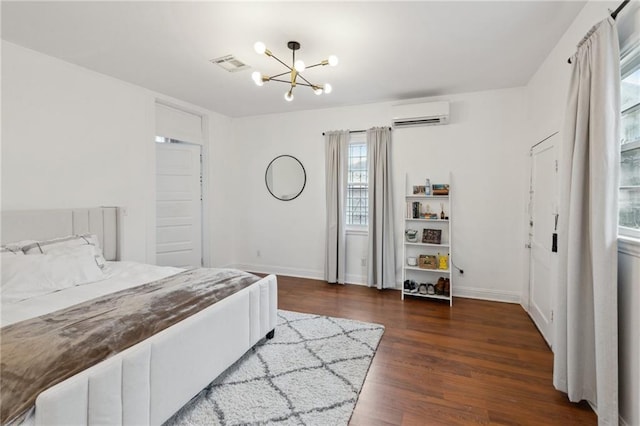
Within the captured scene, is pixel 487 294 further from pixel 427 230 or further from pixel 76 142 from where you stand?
pixel 76 142

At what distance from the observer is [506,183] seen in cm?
378

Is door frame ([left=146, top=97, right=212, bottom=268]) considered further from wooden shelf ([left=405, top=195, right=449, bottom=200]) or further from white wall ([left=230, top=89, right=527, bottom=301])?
wooden shelf ([left=405, top=195, right=449, bottom=200])

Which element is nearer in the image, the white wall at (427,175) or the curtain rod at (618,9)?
the curtain rod at (618,9)

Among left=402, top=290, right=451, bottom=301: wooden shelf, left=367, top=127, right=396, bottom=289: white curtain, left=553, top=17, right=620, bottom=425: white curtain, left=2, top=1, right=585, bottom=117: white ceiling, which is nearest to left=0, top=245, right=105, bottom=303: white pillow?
left=2, top=1, right=585, bottom=117: white ceiling

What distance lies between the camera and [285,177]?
498 centimetres

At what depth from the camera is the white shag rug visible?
1.77 m

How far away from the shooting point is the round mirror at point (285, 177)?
4879 mm

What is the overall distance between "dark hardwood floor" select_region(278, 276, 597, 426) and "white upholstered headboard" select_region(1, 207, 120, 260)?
6.99ft

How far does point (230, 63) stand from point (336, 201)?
233cm

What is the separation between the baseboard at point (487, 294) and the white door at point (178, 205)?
3.97 m

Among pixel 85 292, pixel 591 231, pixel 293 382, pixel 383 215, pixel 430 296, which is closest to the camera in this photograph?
pixel 591 231

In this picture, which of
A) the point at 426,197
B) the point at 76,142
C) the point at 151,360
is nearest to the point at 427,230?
the point at 426,197

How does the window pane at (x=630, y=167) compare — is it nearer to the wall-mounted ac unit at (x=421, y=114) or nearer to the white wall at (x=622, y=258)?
the white wall at (x=622, y=258)

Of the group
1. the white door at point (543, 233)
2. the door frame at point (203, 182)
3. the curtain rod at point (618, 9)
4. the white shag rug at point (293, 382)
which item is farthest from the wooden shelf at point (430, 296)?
the door frame at point (203, 182)
